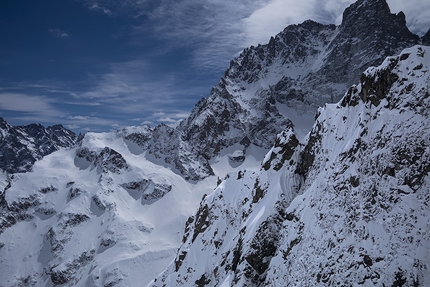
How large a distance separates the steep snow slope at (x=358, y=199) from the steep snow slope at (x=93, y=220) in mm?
76980

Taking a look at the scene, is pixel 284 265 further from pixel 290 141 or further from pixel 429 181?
pixel 290 141

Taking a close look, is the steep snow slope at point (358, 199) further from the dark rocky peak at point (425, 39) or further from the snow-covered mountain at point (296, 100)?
the dark rocky peak at point (425, 39)

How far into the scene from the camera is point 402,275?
13281 millimetres

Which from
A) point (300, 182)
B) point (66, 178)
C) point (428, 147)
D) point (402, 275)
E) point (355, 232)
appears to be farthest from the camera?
point (66, 178)

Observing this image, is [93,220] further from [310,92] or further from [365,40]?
[365,40]

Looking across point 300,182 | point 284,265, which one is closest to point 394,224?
point 284,265

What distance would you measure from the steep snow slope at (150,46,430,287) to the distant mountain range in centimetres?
8

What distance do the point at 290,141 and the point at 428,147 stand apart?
16.9 m

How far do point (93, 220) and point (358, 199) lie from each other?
118244 millimetres

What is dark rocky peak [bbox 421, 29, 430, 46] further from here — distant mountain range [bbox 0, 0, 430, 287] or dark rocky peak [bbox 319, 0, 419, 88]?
dark rocky peak [bbox 319, 0, 419, 88]

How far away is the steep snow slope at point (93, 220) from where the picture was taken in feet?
310

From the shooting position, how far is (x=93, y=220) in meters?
111

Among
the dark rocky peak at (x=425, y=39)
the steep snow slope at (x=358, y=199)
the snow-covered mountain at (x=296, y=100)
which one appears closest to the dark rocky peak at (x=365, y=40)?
the snow-covered mountain at (x=296, y=100)

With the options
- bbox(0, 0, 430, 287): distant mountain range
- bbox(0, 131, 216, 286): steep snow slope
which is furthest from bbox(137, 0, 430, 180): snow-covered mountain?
bbox(0, 131, 216, 286): steep snow slope
